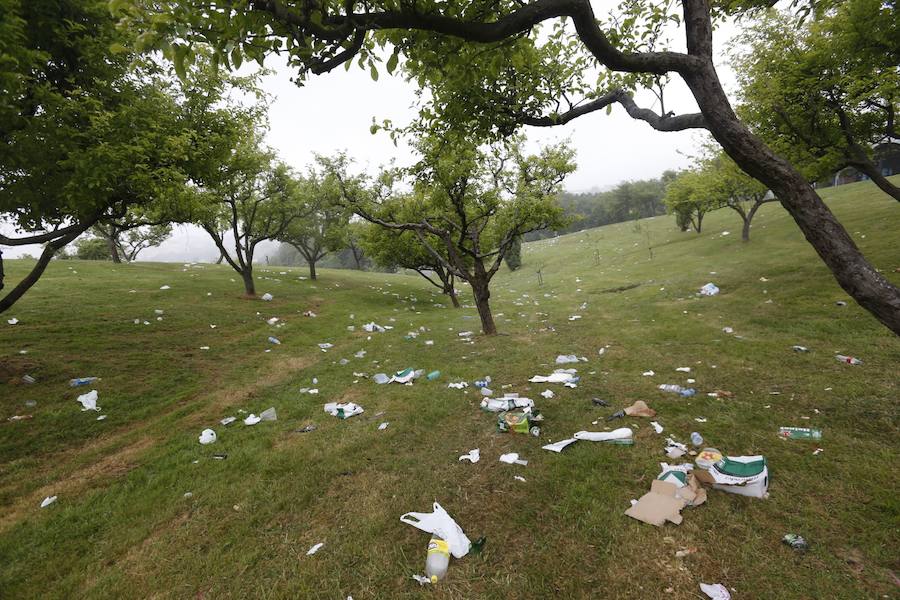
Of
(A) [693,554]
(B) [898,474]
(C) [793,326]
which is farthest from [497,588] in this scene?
(C) [793,326]

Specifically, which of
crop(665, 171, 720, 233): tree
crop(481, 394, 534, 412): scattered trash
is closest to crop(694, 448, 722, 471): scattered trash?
crop(481, 394, 534, 412): scattered trash

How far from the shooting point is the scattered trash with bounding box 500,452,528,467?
502 centimetres

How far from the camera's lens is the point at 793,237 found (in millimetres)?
22672

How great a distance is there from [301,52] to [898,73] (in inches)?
550

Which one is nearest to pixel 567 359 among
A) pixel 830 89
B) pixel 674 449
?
pixel 674 449

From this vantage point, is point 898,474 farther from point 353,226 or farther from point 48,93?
point 353,226

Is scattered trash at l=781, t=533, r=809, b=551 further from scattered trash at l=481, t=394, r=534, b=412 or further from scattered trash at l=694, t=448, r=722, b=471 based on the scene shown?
scattered trash at l=481, t=394, r=534, b=412

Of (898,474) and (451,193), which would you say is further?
(451,193)

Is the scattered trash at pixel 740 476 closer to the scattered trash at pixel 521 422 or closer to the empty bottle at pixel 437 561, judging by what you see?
the scattered trash at pixel 521 422

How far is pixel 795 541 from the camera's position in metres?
3.29

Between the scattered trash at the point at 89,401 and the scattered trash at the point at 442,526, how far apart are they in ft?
25.3

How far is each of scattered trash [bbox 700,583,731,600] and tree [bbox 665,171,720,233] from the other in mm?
30480

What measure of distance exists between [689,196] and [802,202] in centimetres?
3325

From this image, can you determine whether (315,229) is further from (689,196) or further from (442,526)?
(689,196)
